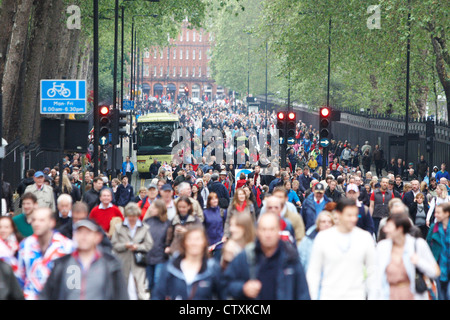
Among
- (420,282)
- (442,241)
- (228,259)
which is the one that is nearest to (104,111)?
(442,241)

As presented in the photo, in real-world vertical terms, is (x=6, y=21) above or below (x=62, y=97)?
above

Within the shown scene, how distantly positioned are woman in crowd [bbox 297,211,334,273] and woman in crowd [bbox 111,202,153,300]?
169 cm

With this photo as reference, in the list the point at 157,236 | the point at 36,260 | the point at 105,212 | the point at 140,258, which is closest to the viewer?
the point at 36,260

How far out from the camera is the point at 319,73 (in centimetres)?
4778

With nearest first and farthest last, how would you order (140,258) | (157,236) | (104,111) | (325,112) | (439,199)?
1. (140,258)
2. (157,236)
3. (439,199)
4. (104,111)
5. (325,112)

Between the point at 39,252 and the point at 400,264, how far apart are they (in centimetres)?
289

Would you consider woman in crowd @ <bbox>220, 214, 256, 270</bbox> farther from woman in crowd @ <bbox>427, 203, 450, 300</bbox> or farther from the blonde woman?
the blonde woman

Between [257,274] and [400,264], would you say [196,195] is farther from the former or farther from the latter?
[257,274]

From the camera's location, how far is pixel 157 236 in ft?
35.2

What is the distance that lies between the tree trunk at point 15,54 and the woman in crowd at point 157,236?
15.7 m

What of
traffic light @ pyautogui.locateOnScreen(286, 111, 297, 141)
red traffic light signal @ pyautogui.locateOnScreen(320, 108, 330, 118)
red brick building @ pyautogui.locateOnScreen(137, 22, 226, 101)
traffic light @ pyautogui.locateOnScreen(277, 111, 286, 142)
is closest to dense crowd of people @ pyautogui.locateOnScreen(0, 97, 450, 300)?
red traffic light signal @ pyautogui.locateOnScreen(320, 108, 330, 118)

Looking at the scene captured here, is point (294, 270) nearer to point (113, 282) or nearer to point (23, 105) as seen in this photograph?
point (113, 282)

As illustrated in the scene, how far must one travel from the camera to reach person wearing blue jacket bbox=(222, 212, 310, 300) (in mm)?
6852

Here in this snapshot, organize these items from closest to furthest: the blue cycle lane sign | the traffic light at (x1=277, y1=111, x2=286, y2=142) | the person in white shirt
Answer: the person in white shirt, the blue cycle lane sign, the traffic light at (x1=277, y1=111, x2=286, y2=142)
